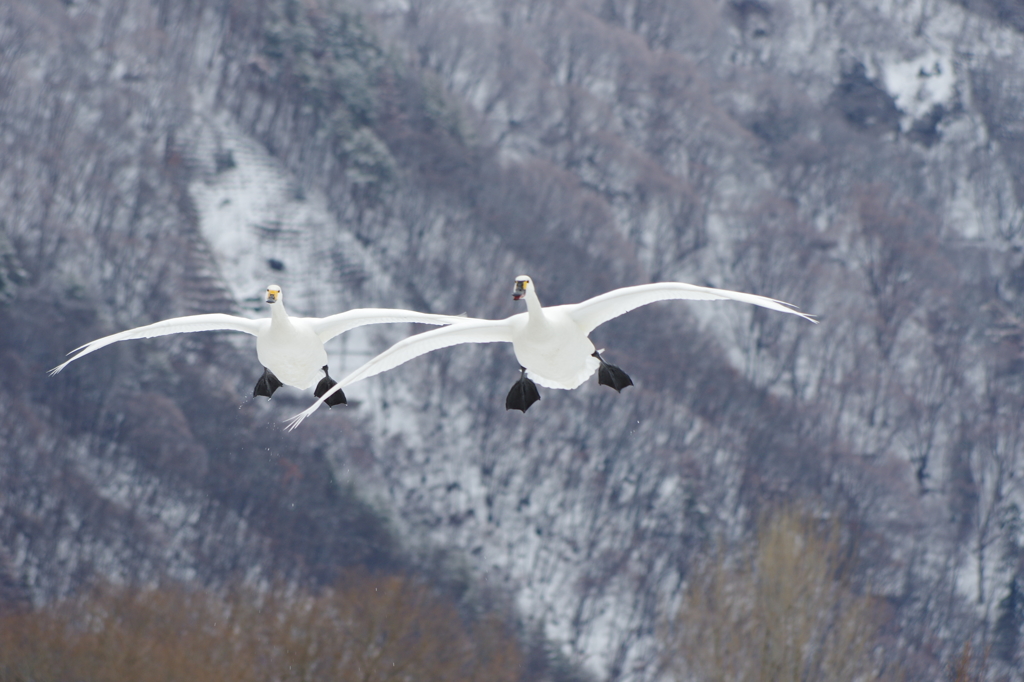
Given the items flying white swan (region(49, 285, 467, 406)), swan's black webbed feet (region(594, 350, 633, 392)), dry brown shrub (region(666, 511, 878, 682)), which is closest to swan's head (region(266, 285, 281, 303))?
flying white swan (region(49, 285, 467, 406))

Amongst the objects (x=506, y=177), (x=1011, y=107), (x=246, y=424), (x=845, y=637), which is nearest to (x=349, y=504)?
(x=246, y=424)

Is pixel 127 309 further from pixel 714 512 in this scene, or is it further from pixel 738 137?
pixel 738 137

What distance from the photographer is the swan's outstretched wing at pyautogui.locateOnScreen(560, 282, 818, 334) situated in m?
14.5

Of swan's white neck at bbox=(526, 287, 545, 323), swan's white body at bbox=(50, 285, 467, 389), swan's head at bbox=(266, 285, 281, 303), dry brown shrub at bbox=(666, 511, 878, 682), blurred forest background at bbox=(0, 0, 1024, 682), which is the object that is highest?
blurred forest background at bbox=(0, 0, 1024, 682)

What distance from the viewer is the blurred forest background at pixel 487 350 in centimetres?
5603

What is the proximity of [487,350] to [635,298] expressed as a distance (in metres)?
54.4

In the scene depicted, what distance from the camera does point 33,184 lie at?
70.0 meters

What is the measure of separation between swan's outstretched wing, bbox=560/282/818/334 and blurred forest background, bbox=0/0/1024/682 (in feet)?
77.4

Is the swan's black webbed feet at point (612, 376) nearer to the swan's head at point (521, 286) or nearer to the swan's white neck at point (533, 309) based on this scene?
the swan's white neck at point (533, 309)

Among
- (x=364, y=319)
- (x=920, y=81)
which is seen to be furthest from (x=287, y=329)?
(x=920, y=81)

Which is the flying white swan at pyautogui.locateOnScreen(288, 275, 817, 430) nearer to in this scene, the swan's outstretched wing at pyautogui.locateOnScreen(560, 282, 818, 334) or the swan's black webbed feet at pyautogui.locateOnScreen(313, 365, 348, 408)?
the swan's outstretched wing at pyautogui.locateOnScreen(560, 282, 818, 334)

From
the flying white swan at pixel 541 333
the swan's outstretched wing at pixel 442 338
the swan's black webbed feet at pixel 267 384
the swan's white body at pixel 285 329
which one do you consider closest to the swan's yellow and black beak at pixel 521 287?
the flying white swan at pixel 541 333

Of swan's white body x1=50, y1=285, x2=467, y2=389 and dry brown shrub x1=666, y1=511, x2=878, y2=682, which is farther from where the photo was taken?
dry brown shrub x1=666, y1=511, x2=878, y2=682

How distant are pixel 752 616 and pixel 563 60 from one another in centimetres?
6253
